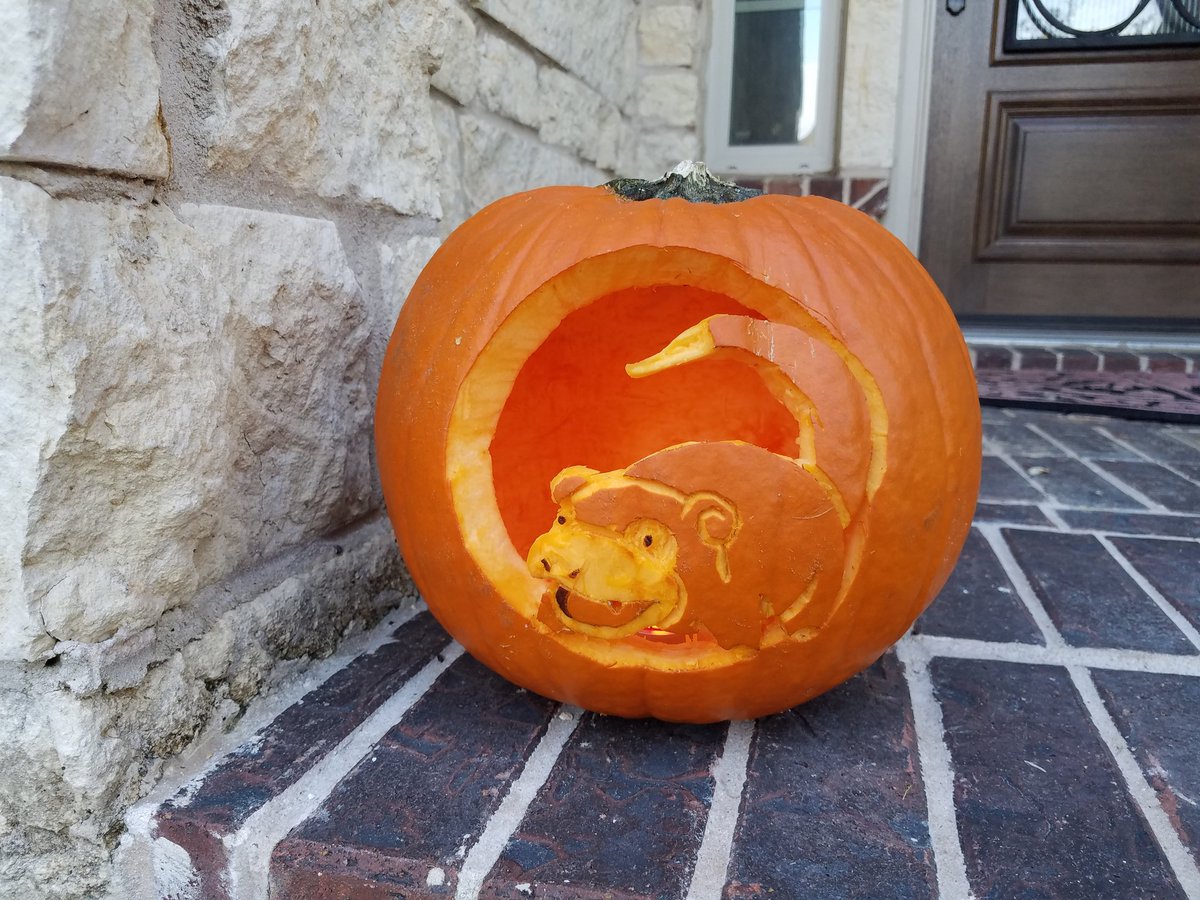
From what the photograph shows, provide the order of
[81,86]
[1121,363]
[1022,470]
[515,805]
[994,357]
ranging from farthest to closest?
[994,357], [1121,363], [1022,470], [515,805], [81,86]

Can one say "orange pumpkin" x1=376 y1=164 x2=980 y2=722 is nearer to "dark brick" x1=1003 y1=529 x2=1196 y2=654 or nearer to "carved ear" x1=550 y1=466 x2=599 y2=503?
"carved ear" x1=550 y1=466 x2=599 y2=503

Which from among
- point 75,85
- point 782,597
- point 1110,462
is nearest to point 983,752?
point 782,597

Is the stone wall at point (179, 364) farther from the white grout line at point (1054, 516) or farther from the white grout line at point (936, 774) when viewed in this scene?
the white grout line at point (1054, 516)

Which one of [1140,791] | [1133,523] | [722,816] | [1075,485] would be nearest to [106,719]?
[722,816]

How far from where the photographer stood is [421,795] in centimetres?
75

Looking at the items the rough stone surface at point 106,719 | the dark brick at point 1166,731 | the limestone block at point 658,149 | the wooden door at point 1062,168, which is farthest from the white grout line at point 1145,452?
the rough stone surface at point 106,719

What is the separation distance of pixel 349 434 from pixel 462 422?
0.26 meters

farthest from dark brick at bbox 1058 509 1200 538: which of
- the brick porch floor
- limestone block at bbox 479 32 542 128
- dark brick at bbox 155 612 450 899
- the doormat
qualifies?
limestone block at bbox 479 32 542 128

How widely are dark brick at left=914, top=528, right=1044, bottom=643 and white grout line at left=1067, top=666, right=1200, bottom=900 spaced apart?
11 centimetres

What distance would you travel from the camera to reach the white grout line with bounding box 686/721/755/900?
65 centimetres

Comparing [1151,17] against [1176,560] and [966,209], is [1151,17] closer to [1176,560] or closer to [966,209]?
[966,209]

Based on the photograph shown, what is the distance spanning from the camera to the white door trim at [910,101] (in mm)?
2678

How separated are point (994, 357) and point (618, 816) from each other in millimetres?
2635

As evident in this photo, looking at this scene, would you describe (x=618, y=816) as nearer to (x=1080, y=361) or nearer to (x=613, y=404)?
(x=613, y=404)
